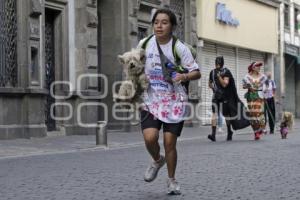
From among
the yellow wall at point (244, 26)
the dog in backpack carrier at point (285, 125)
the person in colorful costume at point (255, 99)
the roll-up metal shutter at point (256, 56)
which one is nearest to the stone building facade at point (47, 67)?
the person in colorful costume at point (255, 99)

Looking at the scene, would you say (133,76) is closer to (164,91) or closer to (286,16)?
(164,91)

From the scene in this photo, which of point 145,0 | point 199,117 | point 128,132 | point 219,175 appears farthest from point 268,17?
point 219,175

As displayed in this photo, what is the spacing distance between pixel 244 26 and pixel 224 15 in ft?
10.2

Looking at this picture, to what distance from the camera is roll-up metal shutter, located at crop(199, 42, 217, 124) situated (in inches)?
1121

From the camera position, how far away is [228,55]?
31.9 m

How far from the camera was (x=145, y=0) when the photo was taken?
23062 millimetres

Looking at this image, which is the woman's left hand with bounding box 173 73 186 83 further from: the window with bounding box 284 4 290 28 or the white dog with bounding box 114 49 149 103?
the window with bounding box 284 4 290 28

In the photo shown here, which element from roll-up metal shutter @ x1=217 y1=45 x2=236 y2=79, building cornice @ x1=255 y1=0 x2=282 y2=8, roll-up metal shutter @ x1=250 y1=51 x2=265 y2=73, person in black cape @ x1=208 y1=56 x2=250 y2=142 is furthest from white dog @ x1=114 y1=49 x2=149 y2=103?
roll-up metal shutter @ x1=250 y1=51 x2=265 y2=73

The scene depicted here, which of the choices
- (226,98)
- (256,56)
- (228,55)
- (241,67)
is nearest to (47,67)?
(226,98)

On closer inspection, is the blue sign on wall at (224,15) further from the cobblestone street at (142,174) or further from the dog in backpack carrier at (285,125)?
the cobblestone street at (142,174)

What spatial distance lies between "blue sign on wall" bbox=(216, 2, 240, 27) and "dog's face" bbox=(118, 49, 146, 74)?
22.7 metres

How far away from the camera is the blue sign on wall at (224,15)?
96.3 feet

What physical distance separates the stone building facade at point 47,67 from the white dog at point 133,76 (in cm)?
978

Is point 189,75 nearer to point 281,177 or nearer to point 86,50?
point 281,177
